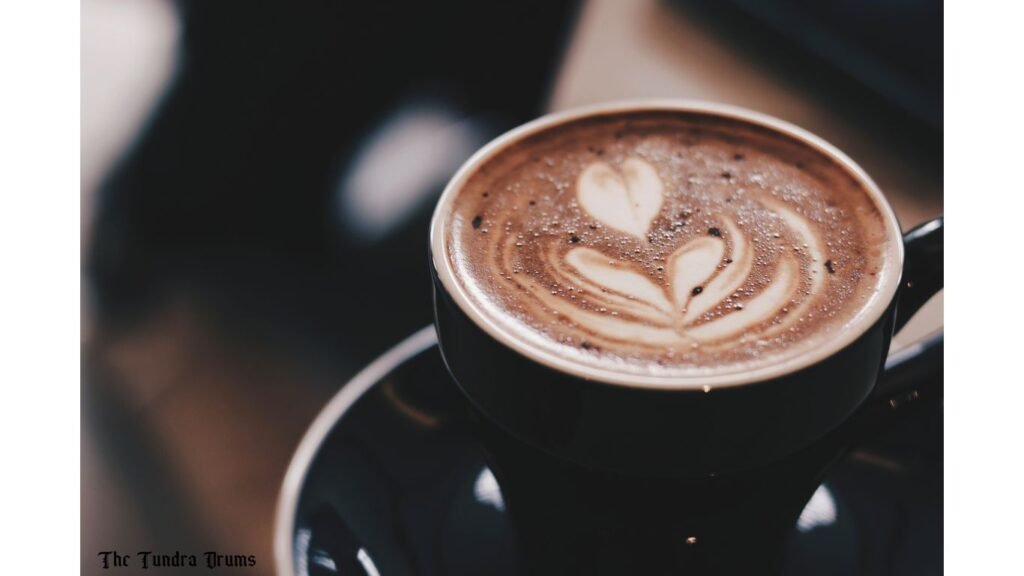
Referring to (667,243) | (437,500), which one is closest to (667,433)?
(667,243)

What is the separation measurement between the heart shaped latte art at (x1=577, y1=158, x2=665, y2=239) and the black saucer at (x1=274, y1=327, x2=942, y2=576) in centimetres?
19

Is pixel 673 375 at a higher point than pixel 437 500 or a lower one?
higher

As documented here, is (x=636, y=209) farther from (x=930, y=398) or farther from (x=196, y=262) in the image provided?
(x=196, y=262)

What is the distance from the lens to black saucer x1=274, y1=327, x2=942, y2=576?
0.58 metres

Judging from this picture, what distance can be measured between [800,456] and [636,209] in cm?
17

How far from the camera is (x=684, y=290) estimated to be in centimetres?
50

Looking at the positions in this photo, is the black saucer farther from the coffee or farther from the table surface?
the table surface

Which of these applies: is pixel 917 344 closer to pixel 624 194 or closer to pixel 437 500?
pixel 624 194

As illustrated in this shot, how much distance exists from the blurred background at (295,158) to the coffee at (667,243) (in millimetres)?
261

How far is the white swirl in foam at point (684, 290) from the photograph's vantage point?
0.48 m

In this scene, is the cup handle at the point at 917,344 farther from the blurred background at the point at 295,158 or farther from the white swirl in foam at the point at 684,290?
the blurred background at the point at 295,158

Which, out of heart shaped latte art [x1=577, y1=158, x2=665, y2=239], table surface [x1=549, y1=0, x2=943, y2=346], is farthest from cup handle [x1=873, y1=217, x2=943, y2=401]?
table surface [x1=549, y1=0, x2=943, y2=346]

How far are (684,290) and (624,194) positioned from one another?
90mm

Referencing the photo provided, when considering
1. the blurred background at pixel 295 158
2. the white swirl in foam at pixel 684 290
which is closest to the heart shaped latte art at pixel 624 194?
the white swirl in foam at pixel 684 290
